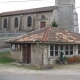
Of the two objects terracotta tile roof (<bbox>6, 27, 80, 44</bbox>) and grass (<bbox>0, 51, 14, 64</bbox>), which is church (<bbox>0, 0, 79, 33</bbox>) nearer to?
grass (<bbox>0, 51, 14, 64</bbox>)

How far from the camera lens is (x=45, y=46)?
2495 centimetres

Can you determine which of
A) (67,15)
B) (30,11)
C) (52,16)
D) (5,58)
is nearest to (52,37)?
(5,58)

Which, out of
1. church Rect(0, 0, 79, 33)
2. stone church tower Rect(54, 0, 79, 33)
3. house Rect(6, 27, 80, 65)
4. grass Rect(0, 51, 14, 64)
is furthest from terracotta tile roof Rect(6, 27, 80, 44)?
stone church tower Rect(54, 0, 79, 33)

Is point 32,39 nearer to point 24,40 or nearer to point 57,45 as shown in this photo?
point 24,40

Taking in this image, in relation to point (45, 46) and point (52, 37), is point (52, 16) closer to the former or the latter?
point (52, 37)

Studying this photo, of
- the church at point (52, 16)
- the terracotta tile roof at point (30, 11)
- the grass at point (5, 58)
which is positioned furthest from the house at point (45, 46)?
the terracotta tile roof at point (30, 11)

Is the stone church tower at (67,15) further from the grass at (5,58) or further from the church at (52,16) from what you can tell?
the grass at (5,58)

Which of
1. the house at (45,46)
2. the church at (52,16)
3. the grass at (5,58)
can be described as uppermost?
the church at (52,16)

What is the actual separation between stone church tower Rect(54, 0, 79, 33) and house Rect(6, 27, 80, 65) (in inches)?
926

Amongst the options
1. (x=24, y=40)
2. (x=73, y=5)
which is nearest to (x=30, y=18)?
(x=73, y=5)

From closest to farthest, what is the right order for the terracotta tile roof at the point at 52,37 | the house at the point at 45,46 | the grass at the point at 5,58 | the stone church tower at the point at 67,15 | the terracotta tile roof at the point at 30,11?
1. the house at the point at 45,46
2. the terracotta tile roof at the point at 52,37
3. the grass at the point at 5,58
4. the terracotta tile roof at the point at 30,11
5. the stone church tower at the point at 67,15

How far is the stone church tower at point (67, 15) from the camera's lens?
52125 mm

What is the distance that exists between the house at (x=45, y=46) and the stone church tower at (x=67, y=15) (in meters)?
23.5

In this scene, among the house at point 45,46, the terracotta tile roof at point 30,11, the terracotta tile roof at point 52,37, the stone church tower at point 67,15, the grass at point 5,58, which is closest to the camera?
the house at point 45,46
